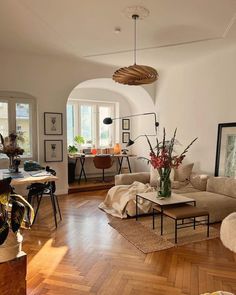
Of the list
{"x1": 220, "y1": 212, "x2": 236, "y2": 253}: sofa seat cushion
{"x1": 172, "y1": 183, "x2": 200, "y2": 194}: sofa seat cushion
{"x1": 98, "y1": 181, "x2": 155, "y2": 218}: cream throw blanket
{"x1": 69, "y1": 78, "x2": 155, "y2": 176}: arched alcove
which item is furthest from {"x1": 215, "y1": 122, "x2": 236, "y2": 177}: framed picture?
{"x1": 220, "y1": 212, "x2": 236, "y2": 253}: sofa seat cushion

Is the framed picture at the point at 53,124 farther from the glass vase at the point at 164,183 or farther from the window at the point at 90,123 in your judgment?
the glass vase at the point at 164,183

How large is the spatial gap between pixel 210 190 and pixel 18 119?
386 cm

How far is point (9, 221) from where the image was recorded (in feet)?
4.30

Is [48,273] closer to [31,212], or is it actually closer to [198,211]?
[31,212]

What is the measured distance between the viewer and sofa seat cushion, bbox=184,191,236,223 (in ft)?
12.0

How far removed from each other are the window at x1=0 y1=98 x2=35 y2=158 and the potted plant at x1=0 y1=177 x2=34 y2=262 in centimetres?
392

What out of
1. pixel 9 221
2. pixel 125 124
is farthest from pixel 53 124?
pixel 9 221

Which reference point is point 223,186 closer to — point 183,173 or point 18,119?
point 183,173

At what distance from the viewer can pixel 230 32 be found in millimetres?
3793

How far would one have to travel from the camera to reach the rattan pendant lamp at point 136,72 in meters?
3.10

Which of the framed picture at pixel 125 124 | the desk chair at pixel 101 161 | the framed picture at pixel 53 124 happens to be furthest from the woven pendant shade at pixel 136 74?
the framed picture at pixel 125 124

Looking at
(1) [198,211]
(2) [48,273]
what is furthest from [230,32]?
(2) [48,273]

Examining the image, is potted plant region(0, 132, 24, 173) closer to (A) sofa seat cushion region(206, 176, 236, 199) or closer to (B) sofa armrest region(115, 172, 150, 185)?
(B) sofa armrest region(115, 172, 150, 185)

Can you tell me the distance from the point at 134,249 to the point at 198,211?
959 millimetres
